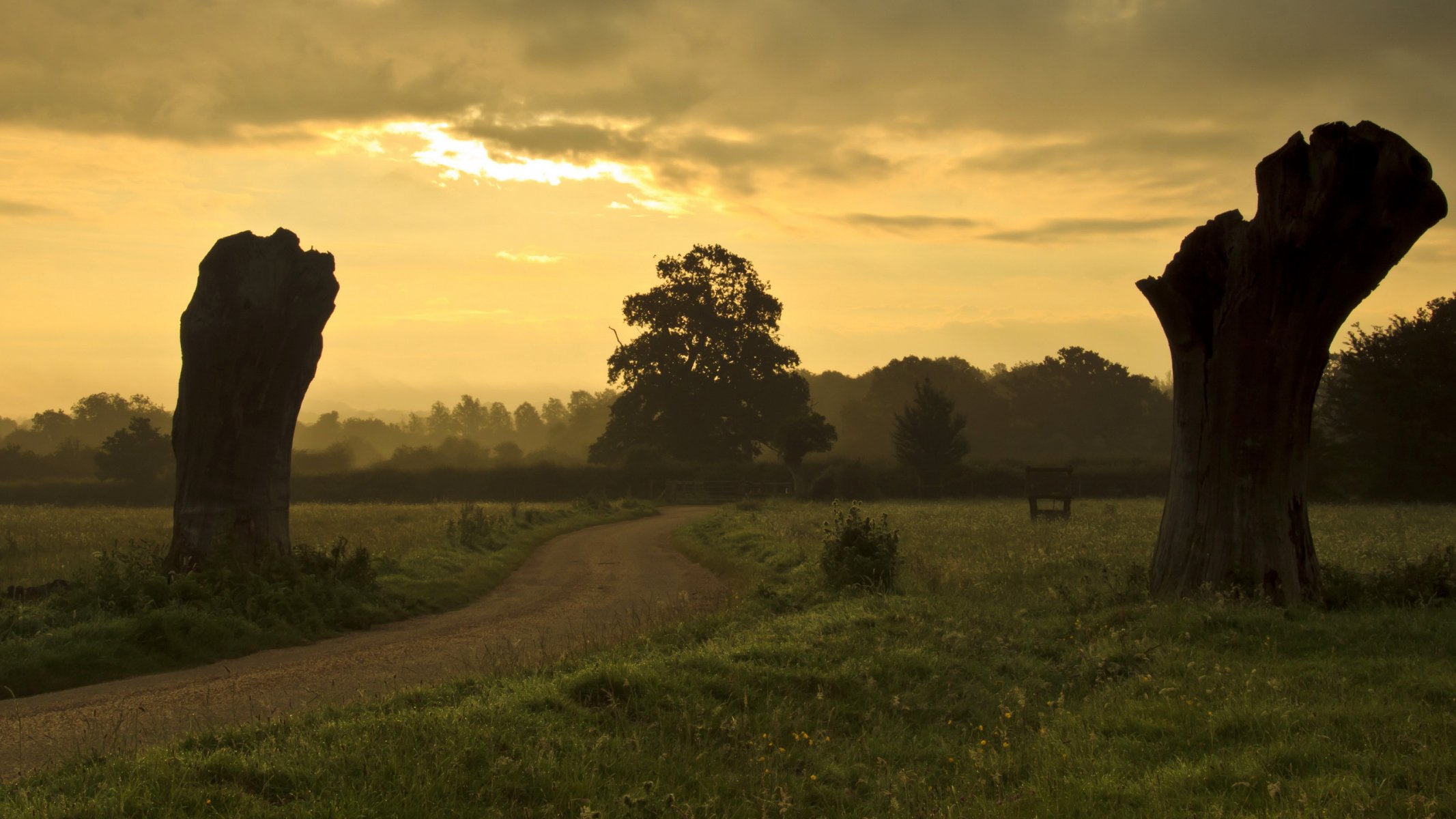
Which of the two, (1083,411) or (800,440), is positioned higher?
(1083,411)

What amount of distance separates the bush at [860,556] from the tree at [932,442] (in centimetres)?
4405

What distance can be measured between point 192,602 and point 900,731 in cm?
1045

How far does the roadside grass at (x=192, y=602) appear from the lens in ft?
38.5

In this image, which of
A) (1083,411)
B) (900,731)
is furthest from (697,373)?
(900,731)

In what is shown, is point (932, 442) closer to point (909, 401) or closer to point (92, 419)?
point (909, 401)

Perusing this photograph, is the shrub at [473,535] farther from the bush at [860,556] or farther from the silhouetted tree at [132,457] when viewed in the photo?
the silhouetted tree at [132,457]

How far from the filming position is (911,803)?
6.65 meters

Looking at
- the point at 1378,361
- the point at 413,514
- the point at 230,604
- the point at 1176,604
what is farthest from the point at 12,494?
the point at 1378,361

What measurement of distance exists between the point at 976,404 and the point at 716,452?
135 feet

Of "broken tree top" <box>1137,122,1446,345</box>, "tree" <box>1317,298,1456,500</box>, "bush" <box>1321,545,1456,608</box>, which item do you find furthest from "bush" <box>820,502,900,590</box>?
"tree" <box>1317,298,1456,500</box>

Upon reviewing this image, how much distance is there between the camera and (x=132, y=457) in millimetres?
66500

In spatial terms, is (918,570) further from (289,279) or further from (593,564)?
(289,279)

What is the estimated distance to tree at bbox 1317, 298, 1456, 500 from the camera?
143ft

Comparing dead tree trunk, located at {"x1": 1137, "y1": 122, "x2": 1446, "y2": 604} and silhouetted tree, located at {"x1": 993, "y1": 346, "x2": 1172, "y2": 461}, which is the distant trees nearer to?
silhouetted tree, located at {"x1": 993, "y1": 346, "x2": 1172, "y2": 461}
